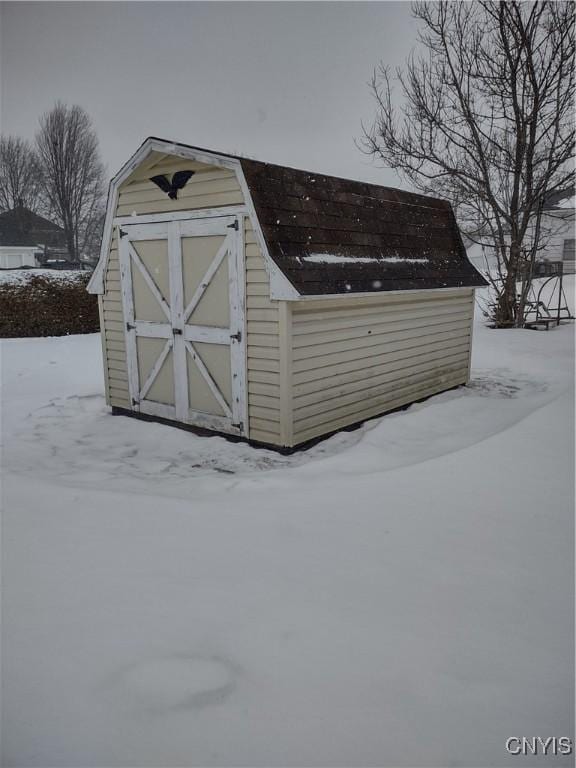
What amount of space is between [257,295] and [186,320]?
117cm

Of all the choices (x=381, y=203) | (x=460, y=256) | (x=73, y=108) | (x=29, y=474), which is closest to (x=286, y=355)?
(x=29, y=474)

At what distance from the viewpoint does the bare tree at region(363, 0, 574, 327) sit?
48.6 ft

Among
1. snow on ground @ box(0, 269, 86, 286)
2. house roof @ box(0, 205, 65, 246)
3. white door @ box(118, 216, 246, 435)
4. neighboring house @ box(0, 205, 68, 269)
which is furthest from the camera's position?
house roof @ box(0, 205, 65, 246)

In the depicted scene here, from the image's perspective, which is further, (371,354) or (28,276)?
(28,276)

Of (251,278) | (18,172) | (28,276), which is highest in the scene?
(18,172)

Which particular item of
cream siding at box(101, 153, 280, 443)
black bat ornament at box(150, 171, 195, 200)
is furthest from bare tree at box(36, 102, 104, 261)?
black bat ornament at box(150, 171, 195, 200)

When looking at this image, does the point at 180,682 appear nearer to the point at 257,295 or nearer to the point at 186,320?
the point at 257,295

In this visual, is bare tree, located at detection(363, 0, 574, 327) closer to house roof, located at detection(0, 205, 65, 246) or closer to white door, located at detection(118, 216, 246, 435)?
white door, located at detection(118, 216, 246, 435)

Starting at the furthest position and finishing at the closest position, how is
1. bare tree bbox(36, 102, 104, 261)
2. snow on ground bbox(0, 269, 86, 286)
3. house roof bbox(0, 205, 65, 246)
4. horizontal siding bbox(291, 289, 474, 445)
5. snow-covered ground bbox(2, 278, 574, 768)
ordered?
house roof bbox(0, 205, 65, 246)
bare tree bbox(36, 102, 104, 261)
snow on ground bbox(0, 269, 86, 286)
horizontal siding bbox(291, 289, 474, 445)
snow-covered ground bbox(2, 278, 574, 768)

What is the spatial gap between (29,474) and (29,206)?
43571 millimetres

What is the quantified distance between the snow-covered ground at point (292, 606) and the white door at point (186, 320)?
3.49ft

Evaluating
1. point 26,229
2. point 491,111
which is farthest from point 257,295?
point 26,229

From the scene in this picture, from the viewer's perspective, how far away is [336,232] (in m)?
6.38

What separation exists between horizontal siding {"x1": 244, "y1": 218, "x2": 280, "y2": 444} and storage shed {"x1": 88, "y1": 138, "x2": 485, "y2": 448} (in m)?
0.02
